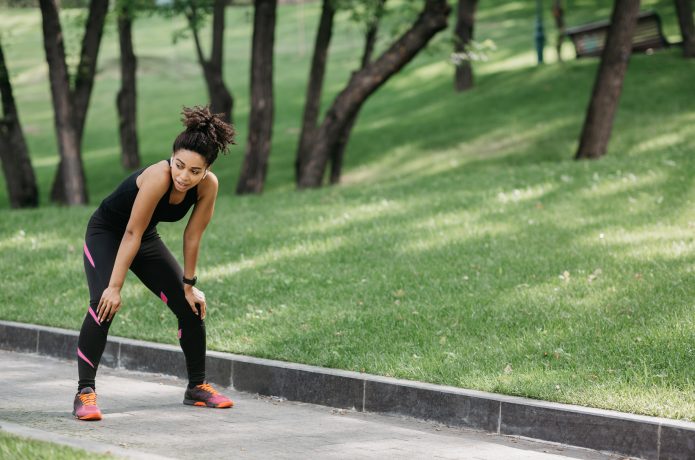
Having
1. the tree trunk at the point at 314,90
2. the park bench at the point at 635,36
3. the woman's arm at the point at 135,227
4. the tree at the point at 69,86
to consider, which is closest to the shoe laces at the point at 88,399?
the woman's arm at the point at 135,227

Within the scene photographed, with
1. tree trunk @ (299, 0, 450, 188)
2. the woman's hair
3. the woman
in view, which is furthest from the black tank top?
tree trunk @ (299, 0, 450, 188)

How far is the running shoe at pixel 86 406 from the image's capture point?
6.12m

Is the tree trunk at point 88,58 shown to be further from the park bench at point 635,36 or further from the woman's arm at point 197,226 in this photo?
the woman's arm at point 197,226

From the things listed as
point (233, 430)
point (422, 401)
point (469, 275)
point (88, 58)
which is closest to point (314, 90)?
point (88, 58)

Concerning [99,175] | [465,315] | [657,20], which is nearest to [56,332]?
[465,315]

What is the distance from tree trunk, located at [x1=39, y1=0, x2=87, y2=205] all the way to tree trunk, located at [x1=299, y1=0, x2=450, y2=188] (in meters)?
4.04

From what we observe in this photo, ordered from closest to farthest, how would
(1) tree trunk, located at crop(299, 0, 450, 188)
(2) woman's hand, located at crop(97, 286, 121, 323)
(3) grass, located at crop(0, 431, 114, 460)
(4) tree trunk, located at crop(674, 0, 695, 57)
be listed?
(3) grass, located at crop(0, 431, 114, 460) < (2) woman's hand, located at crop(97, 286, 121, 323) < (1) tree trunk, located at crop(299, 0, 450, 188) < (4) tree trunk, located at crop(674, 0, 695, 57)

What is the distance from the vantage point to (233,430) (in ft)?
19.9

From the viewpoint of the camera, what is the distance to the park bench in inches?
1106

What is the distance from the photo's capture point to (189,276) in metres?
6.45

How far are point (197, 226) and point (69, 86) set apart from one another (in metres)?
12.3

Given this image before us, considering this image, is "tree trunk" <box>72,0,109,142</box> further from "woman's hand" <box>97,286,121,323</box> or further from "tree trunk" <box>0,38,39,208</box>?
"woman's hand" <box>97,286,121,323</box>

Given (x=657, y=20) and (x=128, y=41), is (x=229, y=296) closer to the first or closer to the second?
(x=128, y=41)

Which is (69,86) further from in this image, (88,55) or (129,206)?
(129,206)
